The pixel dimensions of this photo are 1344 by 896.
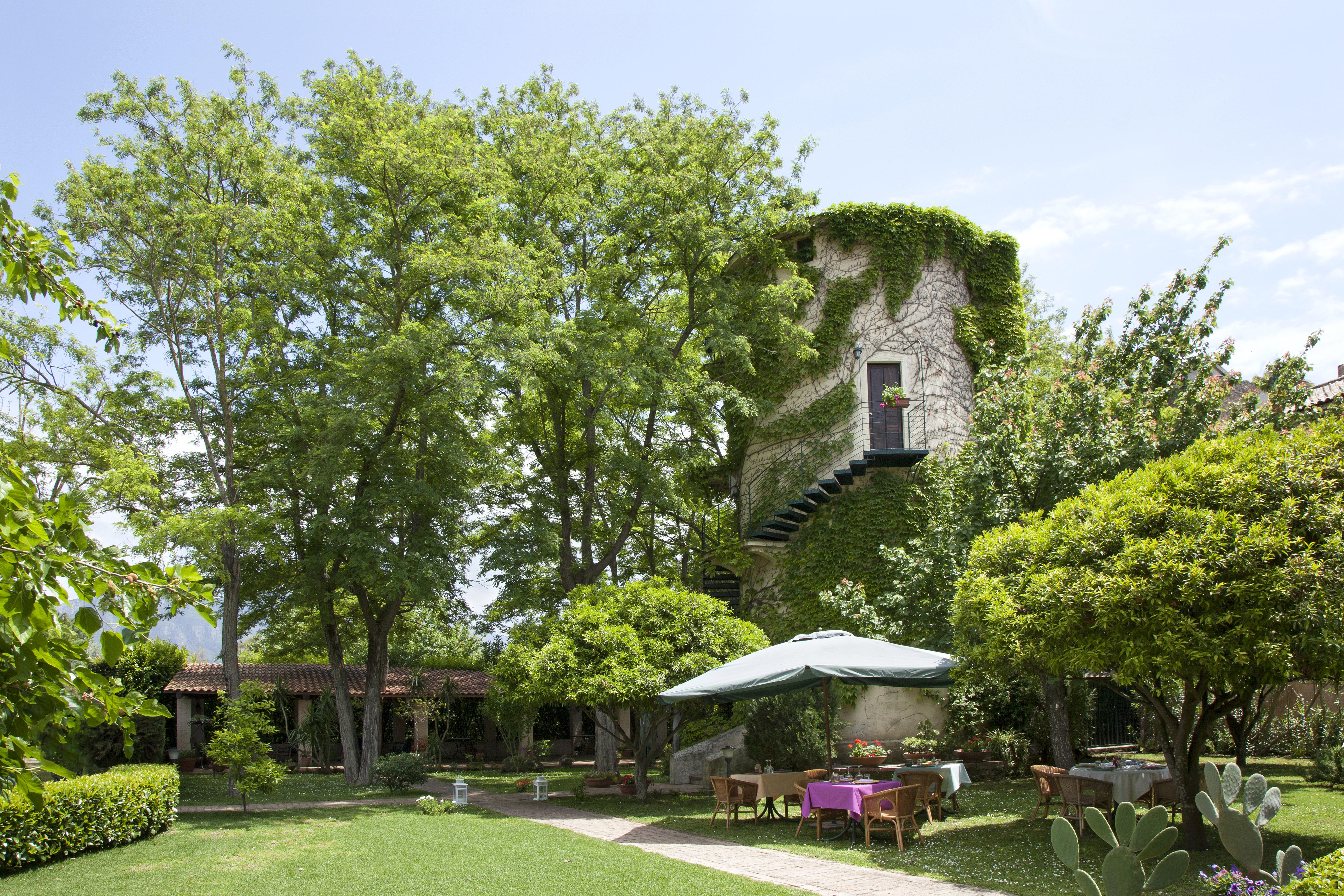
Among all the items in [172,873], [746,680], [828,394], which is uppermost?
[828,394]

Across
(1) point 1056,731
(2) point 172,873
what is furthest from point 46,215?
(1) point 1056,731

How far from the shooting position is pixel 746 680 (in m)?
11.6

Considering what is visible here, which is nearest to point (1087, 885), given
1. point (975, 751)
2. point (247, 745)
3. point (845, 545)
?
point (975, 751)

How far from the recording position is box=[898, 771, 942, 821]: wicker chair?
11.3 m

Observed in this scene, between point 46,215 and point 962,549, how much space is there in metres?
20.2

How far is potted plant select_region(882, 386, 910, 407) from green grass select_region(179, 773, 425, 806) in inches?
519

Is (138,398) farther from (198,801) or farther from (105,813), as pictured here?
(105,813)

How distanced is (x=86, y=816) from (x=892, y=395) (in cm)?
1617

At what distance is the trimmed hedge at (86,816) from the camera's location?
1034 cm

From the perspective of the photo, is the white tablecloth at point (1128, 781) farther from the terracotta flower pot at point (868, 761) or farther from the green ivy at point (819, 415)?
the green ivy at point (819, 415)

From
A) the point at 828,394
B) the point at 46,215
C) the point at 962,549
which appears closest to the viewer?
the point at 962,549

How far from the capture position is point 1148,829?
454cm

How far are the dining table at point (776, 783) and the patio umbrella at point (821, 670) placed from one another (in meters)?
0.61

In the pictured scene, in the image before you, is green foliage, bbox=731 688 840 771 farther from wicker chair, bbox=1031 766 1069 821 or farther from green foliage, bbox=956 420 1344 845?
green foliage, bbox=956 420 1344 845
